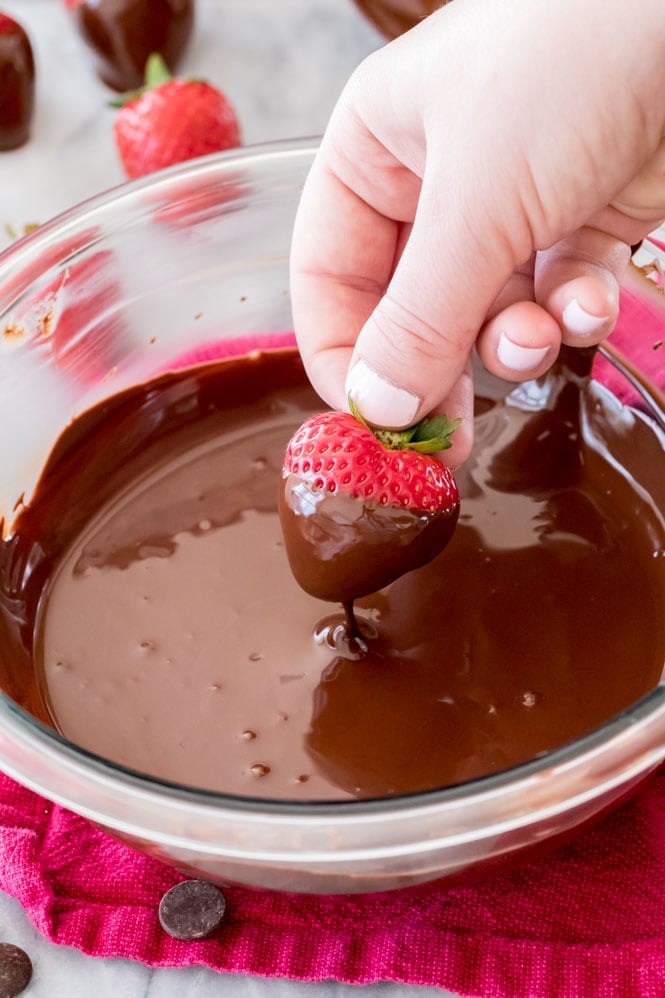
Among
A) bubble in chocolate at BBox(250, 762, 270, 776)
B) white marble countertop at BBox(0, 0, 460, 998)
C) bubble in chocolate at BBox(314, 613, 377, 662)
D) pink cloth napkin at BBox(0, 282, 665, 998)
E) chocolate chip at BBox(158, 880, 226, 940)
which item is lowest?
pink cloth napkin at BBox(0, 282, 665, 998)

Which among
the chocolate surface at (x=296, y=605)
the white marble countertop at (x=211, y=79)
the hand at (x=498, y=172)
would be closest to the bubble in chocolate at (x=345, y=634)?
the chocolate surface at (x=296, y=605)

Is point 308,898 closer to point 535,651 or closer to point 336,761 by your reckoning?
point 336,761

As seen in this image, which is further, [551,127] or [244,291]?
[244,291]

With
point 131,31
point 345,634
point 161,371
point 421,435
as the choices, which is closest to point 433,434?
point 421,435

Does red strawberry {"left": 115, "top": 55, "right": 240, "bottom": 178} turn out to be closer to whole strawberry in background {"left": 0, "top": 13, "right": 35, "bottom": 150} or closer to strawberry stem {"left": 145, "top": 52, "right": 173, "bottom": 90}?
strawberry stem {"left": 145, "top": 52, "right": 173, "bottom": 90}

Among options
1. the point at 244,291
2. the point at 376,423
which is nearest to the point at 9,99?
the point at 244,291

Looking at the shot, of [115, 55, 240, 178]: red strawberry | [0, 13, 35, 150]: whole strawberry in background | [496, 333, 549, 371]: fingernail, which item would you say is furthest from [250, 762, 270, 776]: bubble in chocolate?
[0, 13, 35, 150]: whole strawberry in background

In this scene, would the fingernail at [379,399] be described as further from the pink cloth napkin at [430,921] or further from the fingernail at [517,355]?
the pink cloth napkin at [430,921]
